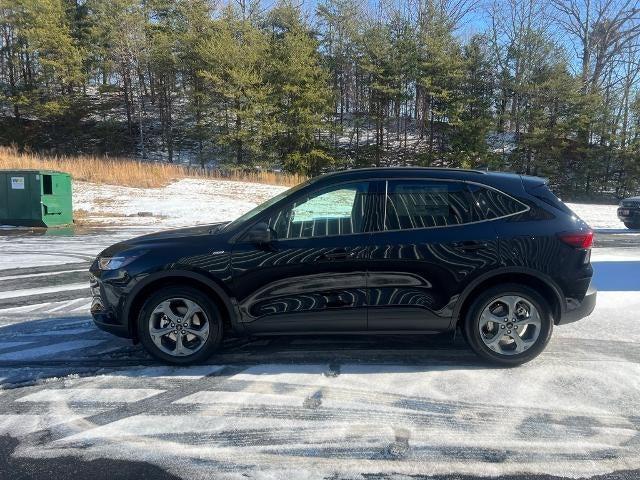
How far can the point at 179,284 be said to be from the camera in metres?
4.02

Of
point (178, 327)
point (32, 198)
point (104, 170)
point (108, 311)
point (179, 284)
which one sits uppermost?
point (104, 170)

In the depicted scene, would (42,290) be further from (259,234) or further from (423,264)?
(423,264)

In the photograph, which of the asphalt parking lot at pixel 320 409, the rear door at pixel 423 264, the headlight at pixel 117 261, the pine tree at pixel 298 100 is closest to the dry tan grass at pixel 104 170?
the pine tree at pixel 298 100

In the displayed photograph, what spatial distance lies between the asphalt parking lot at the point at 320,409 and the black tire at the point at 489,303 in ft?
0.37

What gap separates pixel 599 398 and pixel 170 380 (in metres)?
3.32

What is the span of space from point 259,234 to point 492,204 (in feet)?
6.61

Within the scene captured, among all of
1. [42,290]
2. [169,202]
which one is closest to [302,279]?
[42,290]

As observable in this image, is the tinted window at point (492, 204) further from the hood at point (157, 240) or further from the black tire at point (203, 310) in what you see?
the black tire at point (203, 310)

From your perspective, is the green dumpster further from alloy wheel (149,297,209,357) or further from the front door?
the front door

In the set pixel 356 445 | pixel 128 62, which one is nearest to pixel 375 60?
pixel 128 62

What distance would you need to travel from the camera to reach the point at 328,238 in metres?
3.94

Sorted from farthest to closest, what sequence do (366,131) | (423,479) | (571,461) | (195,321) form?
1. (366,131)
2. (195,321)
3. (571,461)
4. (423,479)

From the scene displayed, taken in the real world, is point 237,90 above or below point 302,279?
above

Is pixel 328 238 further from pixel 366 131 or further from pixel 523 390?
pixel 366 131
